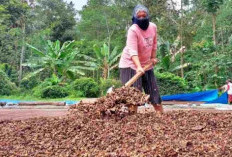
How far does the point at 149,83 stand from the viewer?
448 centimetres

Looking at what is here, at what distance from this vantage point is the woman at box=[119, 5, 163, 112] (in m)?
4.22

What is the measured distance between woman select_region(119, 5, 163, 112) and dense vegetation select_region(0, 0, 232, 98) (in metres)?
15.5

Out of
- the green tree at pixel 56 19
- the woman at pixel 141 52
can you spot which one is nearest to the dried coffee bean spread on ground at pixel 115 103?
the woman at pixel 141 52

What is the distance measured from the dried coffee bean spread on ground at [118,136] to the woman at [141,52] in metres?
0.77

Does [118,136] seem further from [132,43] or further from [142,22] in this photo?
[142,22]

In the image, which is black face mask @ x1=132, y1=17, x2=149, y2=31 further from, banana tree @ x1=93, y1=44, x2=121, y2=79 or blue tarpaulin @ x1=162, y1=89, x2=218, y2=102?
banana tree @ x1=93, y1=44, x2=121, y2=79

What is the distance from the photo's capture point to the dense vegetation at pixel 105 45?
20.5 meters

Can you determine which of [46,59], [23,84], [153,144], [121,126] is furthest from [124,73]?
[23,84]

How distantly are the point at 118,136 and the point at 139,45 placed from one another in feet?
6.12

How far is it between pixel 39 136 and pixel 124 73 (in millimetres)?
1712

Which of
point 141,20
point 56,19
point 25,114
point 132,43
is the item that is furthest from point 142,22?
point 56,19

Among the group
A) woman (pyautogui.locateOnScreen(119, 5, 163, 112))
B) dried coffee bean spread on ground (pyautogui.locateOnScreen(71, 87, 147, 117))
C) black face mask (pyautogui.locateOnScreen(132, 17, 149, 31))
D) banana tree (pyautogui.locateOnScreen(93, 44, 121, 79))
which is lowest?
dried coffee bean spread on ground (pyautogui.locateOnScreen(71, 87, 147, 117))

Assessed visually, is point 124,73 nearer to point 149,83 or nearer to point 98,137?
point 149,83

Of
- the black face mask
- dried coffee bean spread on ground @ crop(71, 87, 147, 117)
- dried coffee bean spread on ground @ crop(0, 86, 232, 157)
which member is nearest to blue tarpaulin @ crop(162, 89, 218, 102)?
the black face mask
